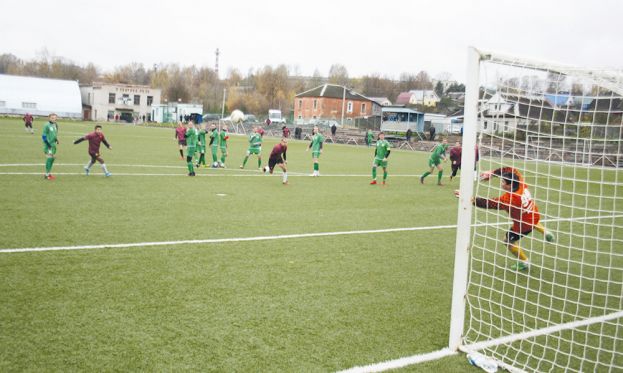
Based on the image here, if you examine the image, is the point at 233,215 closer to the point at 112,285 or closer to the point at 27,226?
the point at 27,226

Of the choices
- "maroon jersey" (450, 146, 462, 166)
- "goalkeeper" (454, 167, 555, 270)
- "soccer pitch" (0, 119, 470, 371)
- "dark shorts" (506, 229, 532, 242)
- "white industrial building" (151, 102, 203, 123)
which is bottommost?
"soccer pitch" (0, 119, 470, 371)

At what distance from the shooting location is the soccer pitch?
4.36m

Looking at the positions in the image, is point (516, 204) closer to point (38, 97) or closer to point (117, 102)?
point (38, 97)

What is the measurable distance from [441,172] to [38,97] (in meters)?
77.6

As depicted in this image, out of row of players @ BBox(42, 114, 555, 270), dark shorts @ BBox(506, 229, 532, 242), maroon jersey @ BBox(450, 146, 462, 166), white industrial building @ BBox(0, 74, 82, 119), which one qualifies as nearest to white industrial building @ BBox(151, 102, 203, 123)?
white industrial building @ BBox(0, 74, 82, 119)

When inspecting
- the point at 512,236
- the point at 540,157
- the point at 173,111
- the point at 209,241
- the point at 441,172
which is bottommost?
the point at 209,241

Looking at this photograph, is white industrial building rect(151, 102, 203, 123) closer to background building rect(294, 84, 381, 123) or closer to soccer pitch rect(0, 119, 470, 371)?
background building rect(294, 84, 381, 123)

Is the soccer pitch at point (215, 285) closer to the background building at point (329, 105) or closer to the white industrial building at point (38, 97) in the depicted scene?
the white industrial building at point (38, 97)

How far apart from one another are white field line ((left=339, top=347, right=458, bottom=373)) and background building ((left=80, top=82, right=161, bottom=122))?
9136 cm

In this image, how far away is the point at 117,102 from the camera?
91.8 m

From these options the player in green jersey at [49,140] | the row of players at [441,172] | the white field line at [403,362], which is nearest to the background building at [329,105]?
the row of players at [441,172]

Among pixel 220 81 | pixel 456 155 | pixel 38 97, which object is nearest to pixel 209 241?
pixel 456 155

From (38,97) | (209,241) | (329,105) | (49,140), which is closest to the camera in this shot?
(209,241)

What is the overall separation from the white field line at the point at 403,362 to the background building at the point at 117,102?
91357 mm
